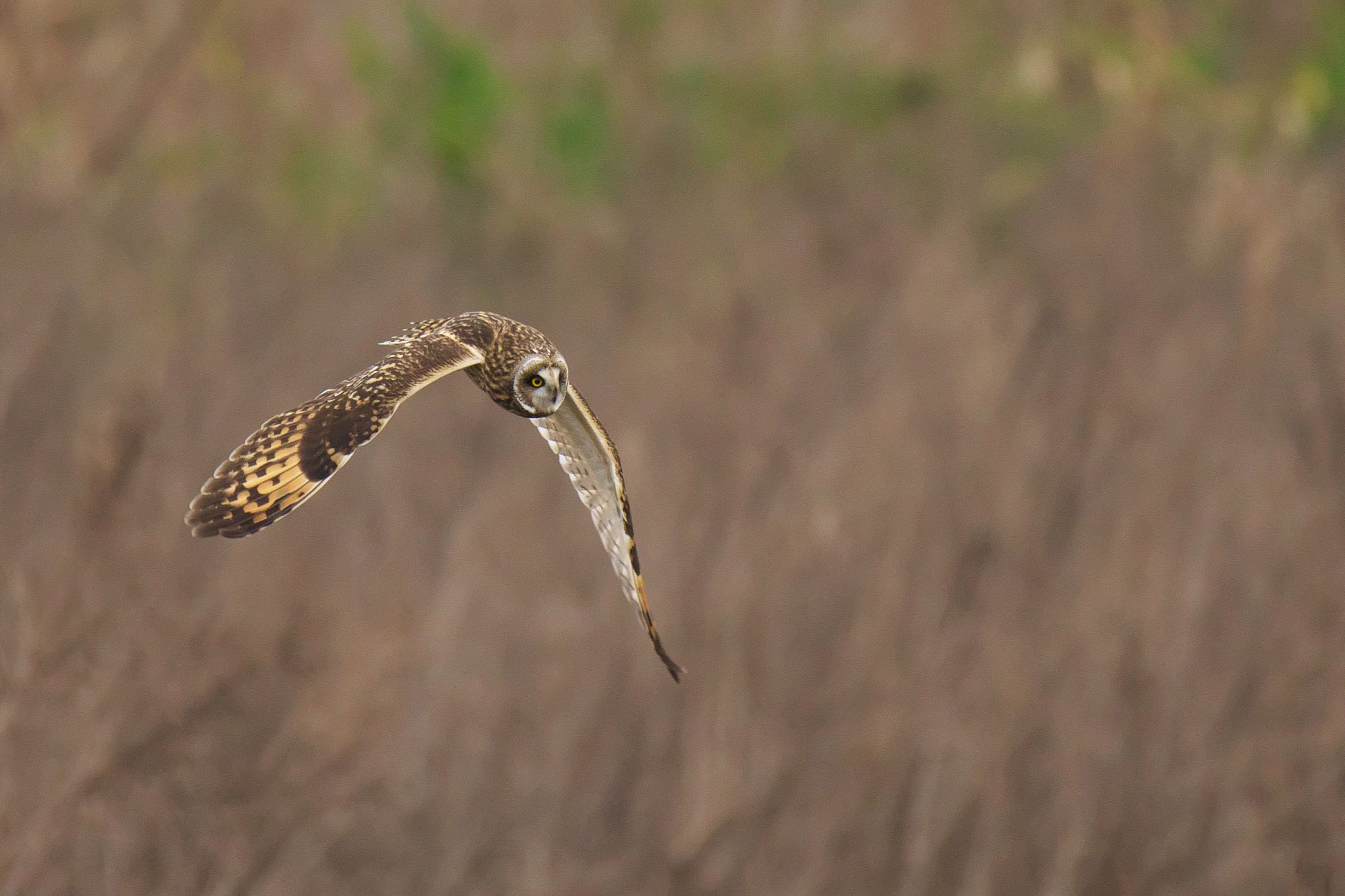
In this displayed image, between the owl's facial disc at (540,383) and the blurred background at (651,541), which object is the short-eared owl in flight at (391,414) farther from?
the blurred background at (651,541)

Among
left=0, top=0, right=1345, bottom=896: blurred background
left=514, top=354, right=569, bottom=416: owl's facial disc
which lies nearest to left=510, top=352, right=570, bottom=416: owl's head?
left=514, top=354, right=569, bottom=416: owl's facial disc

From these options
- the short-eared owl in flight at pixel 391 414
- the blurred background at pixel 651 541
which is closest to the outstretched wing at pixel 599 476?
the short-eared owl in flight at pixel 391 414

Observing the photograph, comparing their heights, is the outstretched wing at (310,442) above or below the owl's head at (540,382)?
above

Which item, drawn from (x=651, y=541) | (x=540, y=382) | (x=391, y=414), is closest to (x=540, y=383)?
(x=540, y=382)

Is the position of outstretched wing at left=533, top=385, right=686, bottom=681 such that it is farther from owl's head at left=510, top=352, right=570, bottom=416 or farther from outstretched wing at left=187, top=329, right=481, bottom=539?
outstretched wing at left=187, top=329, right=481, bottom=539

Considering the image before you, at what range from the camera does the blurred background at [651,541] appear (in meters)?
3.69

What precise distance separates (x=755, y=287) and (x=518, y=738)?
3871mm

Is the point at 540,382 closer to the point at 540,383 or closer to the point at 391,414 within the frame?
the point at 540,383

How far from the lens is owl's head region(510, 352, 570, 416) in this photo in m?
1.69

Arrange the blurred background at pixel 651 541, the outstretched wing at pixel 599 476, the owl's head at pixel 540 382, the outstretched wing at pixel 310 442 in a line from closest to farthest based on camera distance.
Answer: the outstretched wing at pixel 310 442, the owl's head at pixel 540 382, the outstretched wing at pixel 599 476, the blurred background at pixel 651 541

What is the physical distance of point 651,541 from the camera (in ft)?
15.6

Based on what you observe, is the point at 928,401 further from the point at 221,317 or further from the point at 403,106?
the point at 403,106

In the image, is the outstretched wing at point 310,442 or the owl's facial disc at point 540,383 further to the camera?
the owl's facial disc at point 540,383

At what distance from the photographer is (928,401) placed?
596 centimetres
